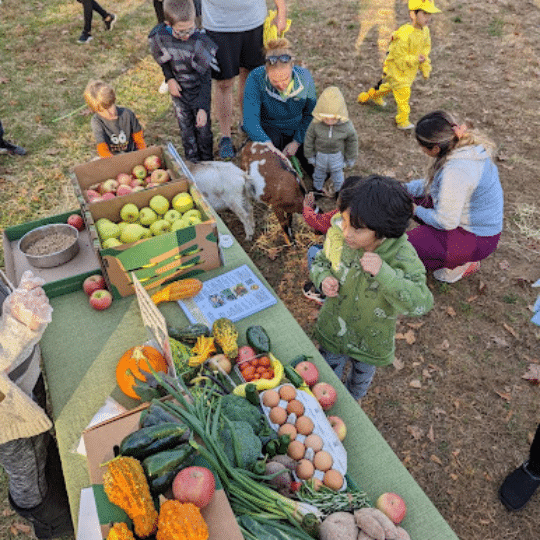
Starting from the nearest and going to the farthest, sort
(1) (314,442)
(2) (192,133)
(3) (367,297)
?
(1) (314,442) < (3) (367,297) < (2) (192,133)

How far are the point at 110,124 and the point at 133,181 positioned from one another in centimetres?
132

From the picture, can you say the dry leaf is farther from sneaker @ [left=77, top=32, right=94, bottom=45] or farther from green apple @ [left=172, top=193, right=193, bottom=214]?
sneaker @ [left=77, top=32, right=94, bottom=45]

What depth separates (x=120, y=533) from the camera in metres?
1.60

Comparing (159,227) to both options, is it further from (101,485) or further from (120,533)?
(120,533)

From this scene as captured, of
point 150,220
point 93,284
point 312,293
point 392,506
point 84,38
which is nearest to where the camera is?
point 392,506

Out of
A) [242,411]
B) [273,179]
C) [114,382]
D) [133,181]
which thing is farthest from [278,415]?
[273,179]

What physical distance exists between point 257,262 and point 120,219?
1.98m

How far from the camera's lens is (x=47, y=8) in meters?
10.6

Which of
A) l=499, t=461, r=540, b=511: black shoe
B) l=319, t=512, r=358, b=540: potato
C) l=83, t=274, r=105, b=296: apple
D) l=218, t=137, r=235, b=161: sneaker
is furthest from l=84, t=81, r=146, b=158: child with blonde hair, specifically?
l=499, t=461, r=540, b=511: black shoe

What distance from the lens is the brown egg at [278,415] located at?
2299 millimetres

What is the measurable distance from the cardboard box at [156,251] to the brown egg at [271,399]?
4.20ft

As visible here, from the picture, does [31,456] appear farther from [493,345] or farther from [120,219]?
[493,345]

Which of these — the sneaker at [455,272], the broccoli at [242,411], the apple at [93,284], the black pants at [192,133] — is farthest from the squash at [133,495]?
the black pants at [192,133]

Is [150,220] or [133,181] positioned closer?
[150,220]
